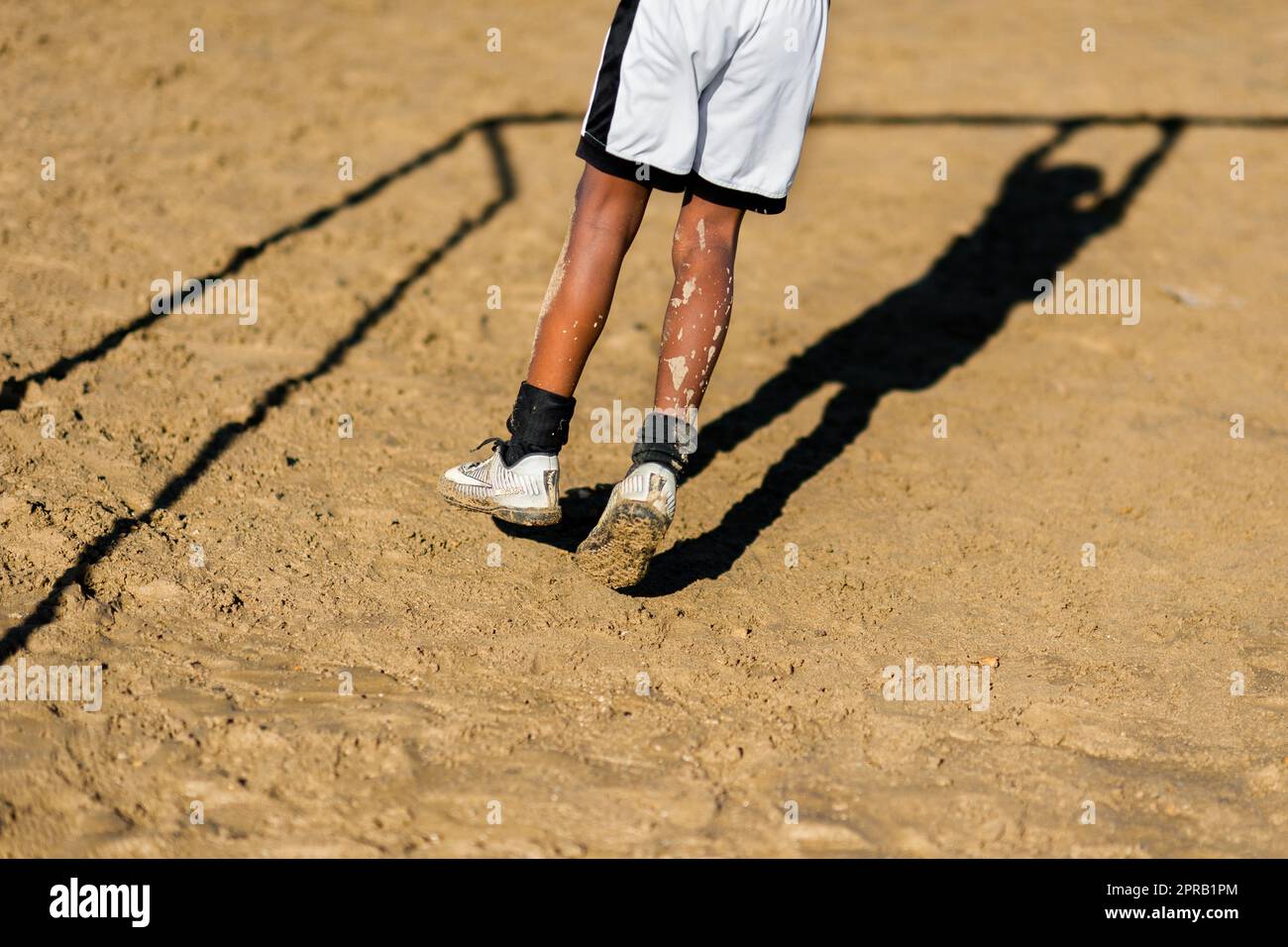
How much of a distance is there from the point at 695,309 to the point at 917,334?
6.88 feet

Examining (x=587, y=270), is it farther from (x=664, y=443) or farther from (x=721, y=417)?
(x=721, y=417)

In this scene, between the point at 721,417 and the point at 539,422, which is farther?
the point at 721,417

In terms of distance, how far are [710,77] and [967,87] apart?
4542mm

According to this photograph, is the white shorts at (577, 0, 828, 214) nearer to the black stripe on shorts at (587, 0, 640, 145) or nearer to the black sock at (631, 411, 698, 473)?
the black stripe on shorts at (587, 0, 640, 145)

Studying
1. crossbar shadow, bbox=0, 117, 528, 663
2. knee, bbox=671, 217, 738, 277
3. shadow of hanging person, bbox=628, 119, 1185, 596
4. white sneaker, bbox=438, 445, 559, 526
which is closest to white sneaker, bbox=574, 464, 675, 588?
white sneaker, bbox=438, 445, 559, 526

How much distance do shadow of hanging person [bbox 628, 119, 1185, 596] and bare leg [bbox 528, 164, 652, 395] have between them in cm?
64

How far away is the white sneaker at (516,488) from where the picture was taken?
3.07 metres

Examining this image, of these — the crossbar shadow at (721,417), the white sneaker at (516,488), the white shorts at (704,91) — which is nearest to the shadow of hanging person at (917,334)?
the crossbar shadow at (721,417)

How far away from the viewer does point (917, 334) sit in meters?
4.96

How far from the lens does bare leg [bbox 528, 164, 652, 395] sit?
298cm

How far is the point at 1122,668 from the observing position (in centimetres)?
316

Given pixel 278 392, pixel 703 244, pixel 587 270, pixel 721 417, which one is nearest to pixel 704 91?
pixel 703 244

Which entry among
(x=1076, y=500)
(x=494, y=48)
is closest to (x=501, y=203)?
(x=494, y=48)
